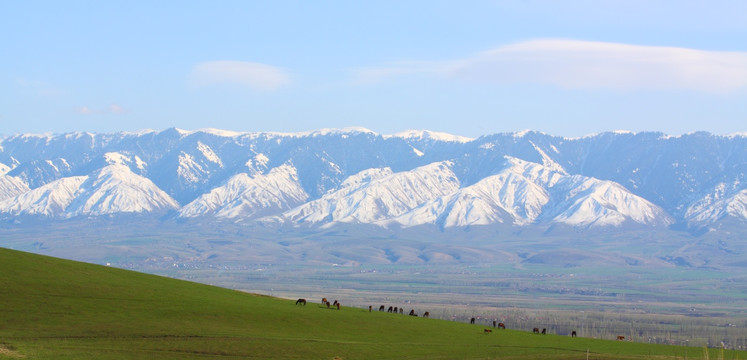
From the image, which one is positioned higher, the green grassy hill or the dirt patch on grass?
the green grassy hill

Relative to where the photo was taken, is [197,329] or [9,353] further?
[197,329]

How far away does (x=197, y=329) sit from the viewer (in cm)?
8919

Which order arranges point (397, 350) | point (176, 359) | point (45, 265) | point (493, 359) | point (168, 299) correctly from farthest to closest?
point (45, 265)
point (168, 299)
point (397, 350)
point (493, 359)
point (176, 359)

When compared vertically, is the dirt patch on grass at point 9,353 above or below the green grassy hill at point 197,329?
below

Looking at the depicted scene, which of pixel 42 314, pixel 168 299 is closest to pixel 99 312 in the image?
pixel 42 314

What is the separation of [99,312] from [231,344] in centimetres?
1851

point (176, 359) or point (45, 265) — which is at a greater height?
point (45, 265)

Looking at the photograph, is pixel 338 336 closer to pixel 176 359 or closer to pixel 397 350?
pixel 397 350

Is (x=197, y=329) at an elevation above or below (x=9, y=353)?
above

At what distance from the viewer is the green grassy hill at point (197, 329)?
7975 cm

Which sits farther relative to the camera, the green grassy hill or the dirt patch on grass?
the green grassy hill

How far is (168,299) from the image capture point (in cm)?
10756

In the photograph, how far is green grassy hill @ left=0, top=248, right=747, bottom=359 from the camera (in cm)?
7975

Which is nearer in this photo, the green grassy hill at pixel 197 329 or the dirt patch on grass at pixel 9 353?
the dirt patch on grass at pixel 9 353
